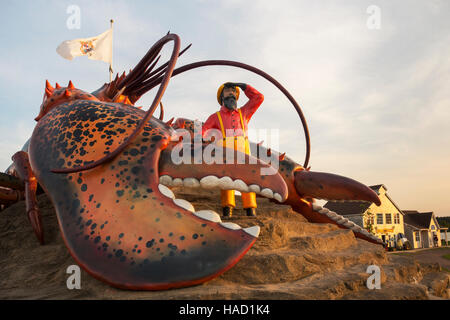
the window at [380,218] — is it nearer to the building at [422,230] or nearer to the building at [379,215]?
the building at [379,215]

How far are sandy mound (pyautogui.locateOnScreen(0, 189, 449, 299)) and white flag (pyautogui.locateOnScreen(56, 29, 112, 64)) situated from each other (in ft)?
13.4

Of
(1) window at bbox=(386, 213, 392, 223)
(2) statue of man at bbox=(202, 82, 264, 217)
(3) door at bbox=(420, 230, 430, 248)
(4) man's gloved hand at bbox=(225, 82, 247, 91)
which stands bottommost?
(3) door at bbox=(420, 230, 430, 248)

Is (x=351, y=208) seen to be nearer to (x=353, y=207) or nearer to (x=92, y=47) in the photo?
(x=353, y=207)

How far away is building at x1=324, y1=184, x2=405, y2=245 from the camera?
20516mm

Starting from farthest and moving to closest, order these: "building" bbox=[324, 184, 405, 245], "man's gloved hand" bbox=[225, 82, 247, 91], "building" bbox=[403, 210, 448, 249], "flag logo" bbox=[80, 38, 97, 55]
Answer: "building" bbox=[403, 210, 448, 249] → "building" bbox=[324, 184, 405, 245] → "flag logo" bbox=[80, 38, 97, 55] → "man's gloved hand" bbox=[225, 82, 247, 91]

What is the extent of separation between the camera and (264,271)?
Answer: 200 cm

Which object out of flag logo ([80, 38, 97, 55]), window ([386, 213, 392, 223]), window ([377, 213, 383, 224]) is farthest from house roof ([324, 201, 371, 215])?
A: flag logo ([80, 38, 97, 55])

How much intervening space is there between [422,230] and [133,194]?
97.8 ft

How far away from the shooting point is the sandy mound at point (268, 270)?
1.71 metres

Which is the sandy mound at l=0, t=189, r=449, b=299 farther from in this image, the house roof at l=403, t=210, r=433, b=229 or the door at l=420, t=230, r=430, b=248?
the door at l=420, t=230, r=430, b=248

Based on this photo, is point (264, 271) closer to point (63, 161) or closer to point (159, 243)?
point (159, 243)

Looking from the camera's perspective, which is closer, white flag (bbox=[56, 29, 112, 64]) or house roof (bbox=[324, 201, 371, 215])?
white flag (bbox=[56, 29, 112, 64])
